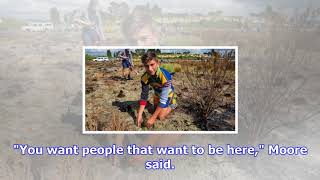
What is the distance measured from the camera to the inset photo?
7.66ft

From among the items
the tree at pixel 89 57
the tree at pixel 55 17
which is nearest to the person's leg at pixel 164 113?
the tree at pixel 89 57

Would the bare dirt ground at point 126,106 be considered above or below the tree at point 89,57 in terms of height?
below

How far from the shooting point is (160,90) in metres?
2.35

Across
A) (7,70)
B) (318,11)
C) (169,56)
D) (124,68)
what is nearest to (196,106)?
(169,56)

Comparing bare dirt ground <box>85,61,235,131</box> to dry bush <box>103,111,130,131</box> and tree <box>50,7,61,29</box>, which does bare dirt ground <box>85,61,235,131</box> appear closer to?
dry bush <box>103,111,130,131</box>

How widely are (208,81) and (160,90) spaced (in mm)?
310

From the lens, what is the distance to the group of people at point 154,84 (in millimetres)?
2338

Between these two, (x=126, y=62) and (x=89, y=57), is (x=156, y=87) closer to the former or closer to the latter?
(x=126, y=62)

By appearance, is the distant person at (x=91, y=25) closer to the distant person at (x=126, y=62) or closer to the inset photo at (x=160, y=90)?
the inset photo at (x=160, y=90)

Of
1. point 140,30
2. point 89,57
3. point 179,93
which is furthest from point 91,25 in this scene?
point 179,93

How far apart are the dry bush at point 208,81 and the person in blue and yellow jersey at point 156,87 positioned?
11 centimetres

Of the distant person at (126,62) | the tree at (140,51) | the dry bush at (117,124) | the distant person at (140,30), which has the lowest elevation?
the dry bush at (117,124)

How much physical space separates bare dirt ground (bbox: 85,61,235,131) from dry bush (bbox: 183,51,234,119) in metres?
0.03

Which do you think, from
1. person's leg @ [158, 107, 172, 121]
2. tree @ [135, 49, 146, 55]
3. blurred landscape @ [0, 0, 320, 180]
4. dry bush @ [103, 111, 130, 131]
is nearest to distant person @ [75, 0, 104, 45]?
blurred landscape @ [0, 0, 320, 180]
